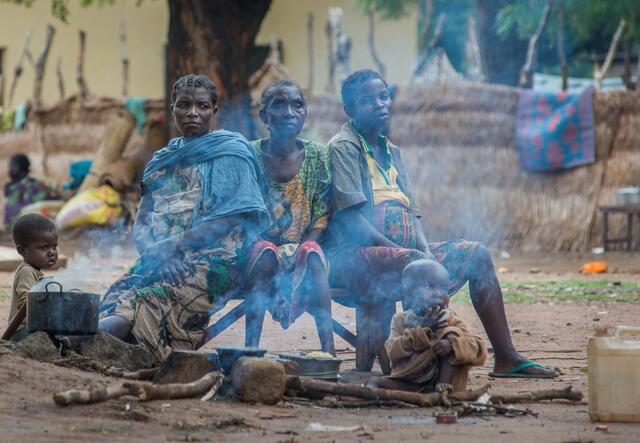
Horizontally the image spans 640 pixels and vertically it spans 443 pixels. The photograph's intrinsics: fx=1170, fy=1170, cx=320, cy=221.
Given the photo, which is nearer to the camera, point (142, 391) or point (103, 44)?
point (142, 391)

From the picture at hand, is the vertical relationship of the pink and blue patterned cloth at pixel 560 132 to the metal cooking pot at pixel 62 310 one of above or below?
above

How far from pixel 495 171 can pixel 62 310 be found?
10.9m

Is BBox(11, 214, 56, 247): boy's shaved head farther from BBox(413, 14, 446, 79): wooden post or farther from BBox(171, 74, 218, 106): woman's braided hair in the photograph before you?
BBox(413, 14, 446, 79): wooden post

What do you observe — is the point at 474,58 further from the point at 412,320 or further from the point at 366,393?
the point at 366,393

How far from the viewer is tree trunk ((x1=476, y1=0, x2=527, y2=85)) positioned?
18.1 m

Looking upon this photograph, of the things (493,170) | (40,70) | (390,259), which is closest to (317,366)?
(390,259)

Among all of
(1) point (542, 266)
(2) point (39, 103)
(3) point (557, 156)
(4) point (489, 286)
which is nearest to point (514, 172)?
(3) point (557, 156)

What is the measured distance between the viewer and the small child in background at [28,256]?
5.53m

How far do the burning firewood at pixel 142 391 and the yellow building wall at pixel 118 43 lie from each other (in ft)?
50.0

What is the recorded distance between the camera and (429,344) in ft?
16.2

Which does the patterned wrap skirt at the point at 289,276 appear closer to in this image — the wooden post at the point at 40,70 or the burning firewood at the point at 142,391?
the burning firewood at the point at 142,391

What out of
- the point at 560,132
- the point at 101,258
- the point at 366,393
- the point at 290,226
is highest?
the point at 560,132

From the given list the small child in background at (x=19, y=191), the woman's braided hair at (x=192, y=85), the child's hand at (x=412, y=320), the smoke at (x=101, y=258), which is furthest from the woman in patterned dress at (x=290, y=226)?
the small child in background at (x=19, y=191)

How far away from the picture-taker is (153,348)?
5441mm
